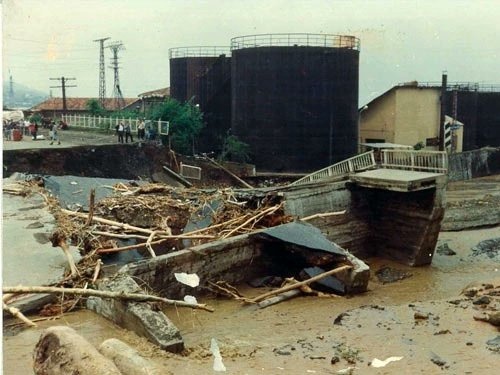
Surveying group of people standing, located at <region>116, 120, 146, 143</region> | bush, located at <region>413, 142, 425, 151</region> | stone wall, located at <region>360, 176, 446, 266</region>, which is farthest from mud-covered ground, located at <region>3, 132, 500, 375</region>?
bush, located at <region>413, 142, 425, 151</region>

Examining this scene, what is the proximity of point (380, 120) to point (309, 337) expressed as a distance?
2829 centimetres

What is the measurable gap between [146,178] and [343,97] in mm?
11044

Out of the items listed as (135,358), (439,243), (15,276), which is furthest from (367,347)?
(439,243)

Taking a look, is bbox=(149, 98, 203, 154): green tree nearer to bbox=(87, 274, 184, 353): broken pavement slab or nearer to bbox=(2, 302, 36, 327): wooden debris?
bbox=(87, 274, 184, 353): broken pavement slab

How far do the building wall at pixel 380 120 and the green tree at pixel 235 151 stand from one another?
31.1 feet

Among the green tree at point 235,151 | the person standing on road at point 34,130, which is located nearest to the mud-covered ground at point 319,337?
the person standing on road at point 34,130

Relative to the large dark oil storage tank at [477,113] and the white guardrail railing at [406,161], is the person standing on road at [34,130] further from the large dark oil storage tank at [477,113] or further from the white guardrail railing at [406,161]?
the large dark oil storage tank at [477,113]

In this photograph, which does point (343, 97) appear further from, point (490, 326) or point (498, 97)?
point (490, 326)

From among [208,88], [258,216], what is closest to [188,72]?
[208,88]

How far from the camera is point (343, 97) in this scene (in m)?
30.7

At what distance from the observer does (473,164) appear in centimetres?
3650

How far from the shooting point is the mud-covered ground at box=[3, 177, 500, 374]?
7.64 metres

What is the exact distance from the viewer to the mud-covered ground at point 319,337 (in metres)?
7.64

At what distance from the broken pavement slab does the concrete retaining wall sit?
27.9 m
